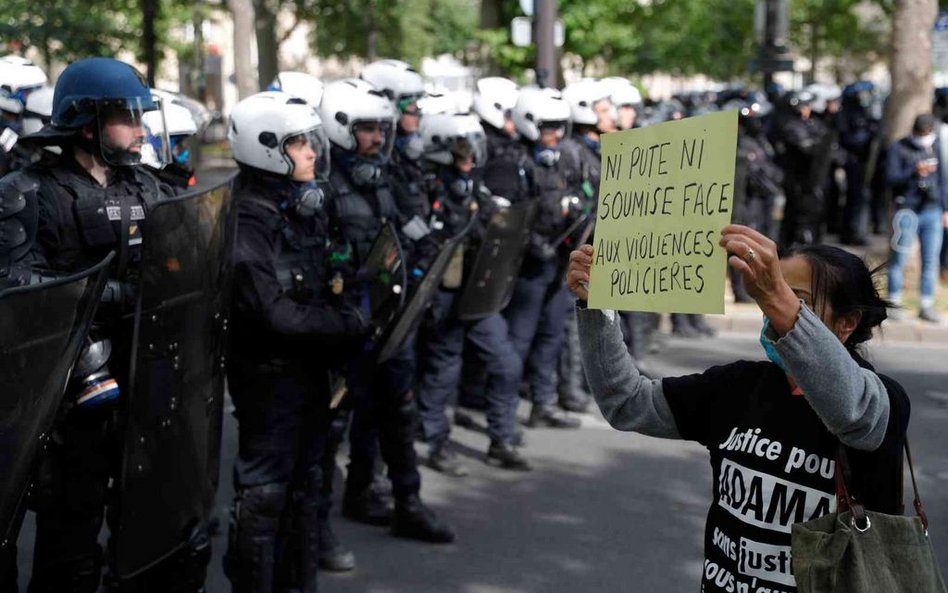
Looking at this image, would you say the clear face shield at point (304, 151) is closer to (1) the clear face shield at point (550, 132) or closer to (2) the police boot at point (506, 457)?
(2) the police boot at point (506, 457)

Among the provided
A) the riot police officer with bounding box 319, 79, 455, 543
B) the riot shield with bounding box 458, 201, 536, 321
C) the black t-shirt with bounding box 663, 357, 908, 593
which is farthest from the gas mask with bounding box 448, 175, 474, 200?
the black t-shirt with bounding box 663, 357, 908, 593

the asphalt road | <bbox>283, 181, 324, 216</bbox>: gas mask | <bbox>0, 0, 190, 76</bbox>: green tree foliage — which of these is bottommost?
the asphalt road

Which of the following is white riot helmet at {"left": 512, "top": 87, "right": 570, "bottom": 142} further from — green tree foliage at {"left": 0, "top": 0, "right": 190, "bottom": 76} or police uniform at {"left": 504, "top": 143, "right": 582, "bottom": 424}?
green tree foliage at {"left": 0, "top": 0, "right": 190, "bottom": 76}

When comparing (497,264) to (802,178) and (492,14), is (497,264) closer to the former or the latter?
(802,178)

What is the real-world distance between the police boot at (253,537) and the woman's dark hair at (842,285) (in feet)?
7.86

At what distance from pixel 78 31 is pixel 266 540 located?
19771 millimetres

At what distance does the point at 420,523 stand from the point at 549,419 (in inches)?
87.3

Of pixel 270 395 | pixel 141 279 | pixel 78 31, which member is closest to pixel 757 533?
pixel 141 279

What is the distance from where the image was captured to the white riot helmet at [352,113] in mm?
5582

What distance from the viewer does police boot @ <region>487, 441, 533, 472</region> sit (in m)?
6.94

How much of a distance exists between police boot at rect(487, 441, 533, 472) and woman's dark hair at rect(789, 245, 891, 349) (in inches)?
176

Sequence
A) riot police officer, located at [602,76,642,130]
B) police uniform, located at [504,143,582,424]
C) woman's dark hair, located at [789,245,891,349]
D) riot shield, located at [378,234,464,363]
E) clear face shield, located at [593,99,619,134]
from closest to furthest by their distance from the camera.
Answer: woman's dark hair, located at [789,245,891,349] < riot shield, located at [378,234,464,363] < police uniform, located at [504,143,582,424] < clear face shield, located at [593,99,619,134] < riot police officer, located at [602,76,642,130]

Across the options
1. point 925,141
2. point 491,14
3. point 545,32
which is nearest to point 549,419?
point 545,32

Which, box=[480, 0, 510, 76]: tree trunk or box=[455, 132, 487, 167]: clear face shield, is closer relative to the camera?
box=[455, 132, 487, 167]: clear face shield
